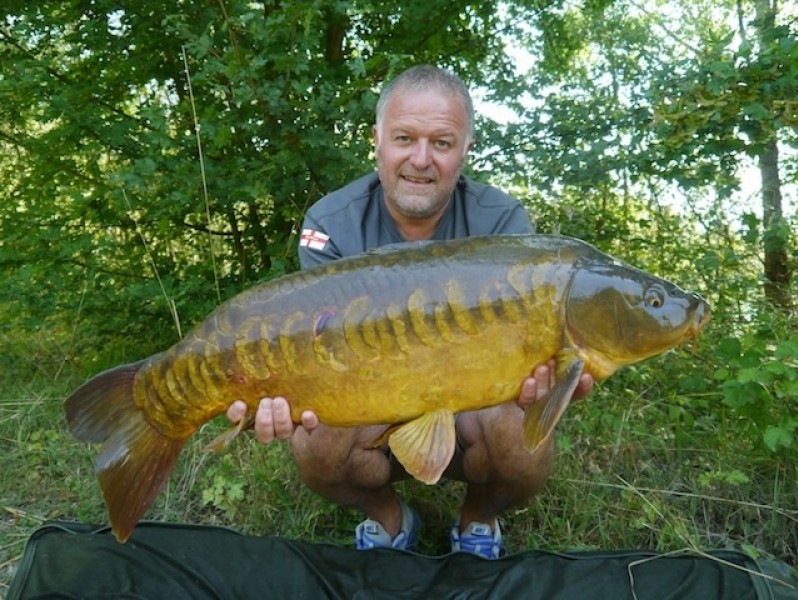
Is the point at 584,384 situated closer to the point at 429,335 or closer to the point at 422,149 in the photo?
the point at 429,335

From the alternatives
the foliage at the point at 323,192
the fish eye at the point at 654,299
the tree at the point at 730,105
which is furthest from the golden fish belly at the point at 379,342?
the tree at the point at 730,105

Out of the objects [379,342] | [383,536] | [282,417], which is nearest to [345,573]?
[383,536]

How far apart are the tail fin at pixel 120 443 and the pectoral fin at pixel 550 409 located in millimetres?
648

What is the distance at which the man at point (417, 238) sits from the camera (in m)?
1.74

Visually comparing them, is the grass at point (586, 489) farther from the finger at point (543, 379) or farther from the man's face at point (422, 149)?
the man's face at point (422, 149)

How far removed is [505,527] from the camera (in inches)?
76.9

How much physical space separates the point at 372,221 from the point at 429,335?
2.06ft

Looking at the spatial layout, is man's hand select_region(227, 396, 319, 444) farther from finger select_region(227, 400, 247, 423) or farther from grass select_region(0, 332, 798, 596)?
grass select_region(0, 332, 798, 596)

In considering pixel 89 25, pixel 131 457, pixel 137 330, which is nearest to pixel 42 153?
pixel 89 25

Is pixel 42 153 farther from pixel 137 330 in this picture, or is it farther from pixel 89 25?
pixel 137 330

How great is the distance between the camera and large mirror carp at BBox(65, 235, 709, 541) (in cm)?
133

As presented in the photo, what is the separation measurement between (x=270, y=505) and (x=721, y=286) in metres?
1.57

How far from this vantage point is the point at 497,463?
5.66ft

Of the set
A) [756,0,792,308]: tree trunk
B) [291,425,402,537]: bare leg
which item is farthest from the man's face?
[756,0,792,308]: tree trunk
